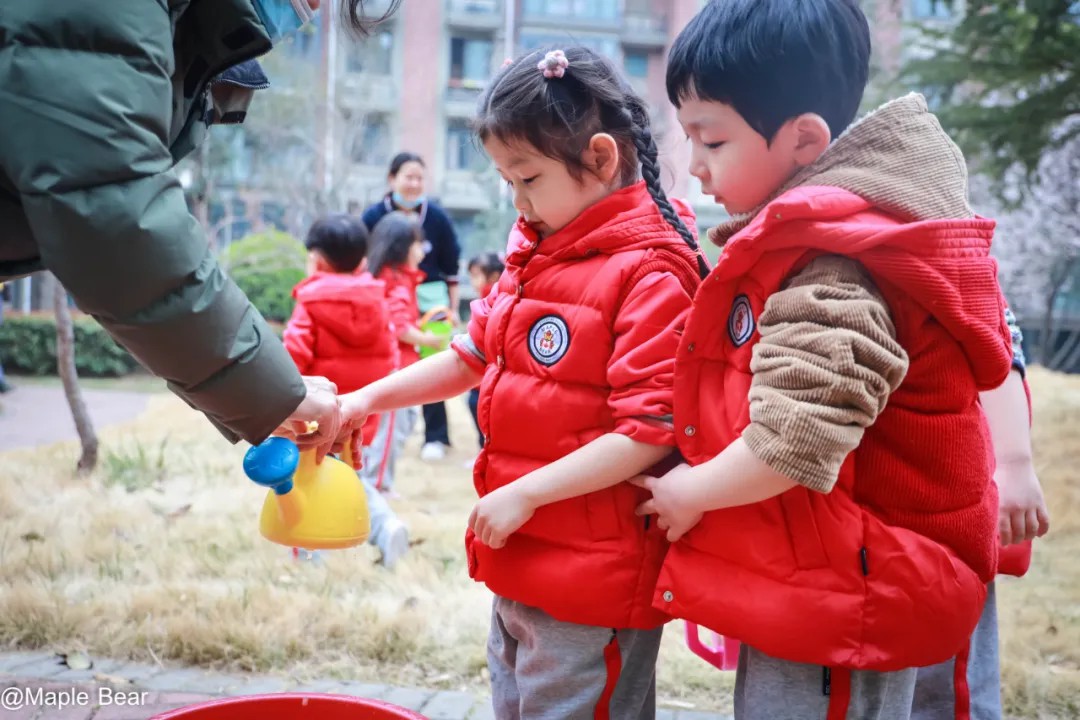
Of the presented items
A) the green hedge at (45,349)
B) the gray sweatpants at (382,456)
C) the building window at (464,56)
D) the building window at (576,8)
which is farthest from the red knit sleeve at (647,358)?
the building window at (576,8)

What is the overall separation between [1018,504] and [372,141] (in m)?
19.8

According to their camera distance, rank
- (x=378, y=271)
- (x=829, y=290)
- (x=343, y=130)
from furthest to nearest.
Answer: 1. (x=343, y=130)
2. (x=378, y=271)
3. (x=829, y=290)

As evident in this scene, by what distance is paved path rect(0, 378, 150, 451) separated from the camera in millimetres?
6258

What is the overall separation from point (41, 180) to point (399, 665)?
1873 mm

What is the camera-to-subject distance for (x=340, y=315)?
154 inches

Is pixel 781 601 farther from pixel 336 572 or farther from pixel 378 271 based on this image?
pixel 378 271

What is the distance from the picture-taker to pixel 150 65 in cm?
121

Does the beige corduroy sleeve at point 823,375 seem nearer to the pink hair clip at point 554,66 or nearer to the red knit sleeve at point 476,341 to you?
the pink hair clip at point 554,66

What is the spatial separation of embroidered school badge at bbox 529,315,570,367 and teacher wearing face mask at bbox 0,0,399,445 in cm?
38

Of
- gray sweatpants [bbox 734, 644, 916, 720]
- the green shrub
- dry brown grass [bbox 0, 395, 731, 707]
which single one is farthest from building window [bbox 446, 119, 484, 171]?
gray sweatpants [bbox 734, 644, 916, 720]

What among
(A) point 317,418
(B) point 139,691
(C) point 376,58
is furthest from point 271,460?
(C) point 376,58

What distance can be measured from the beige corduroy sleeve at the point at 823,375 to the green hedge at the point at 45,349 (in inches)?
421

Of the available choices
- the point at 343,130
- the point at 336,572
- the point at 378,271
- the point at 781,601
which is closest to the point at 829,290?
the point at 781,601

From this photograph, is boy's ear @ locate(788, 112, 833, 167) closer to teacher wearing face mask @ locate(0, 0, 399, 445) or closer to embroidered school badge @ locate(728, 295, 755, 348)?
embroidered school badge @ locate(728, 295, 755, 348)
